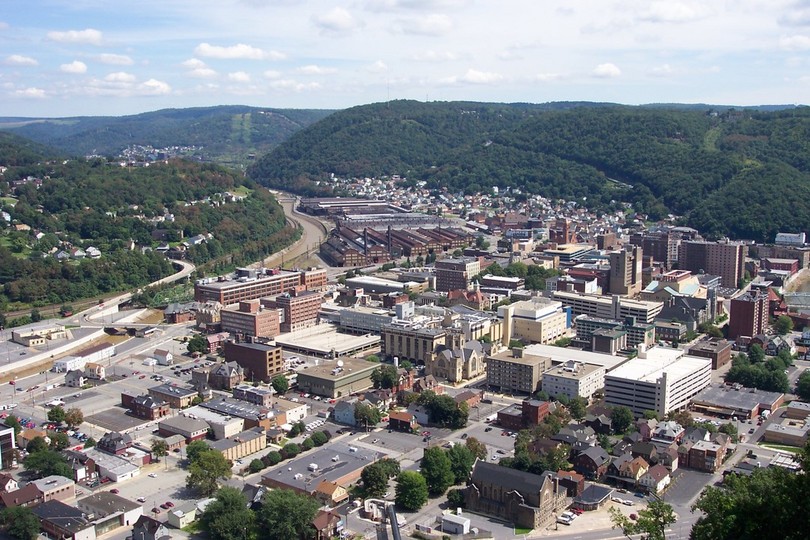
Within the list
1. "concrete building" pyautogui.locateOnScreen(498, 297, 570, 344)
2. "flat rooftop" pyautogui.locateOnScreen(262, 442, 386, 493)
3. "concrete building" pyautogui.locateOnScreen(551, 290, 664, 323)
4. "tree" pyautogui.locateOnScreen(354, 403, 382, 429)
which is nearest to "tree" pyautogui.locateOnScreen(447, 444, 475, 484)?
"flat rooftop" pyautogui.locateOnScreen(262, 442, 386, 493)

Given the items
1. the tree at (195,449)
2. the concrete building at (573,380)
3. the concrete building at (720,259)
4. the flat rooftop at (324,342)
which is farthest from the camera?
the concrete building at (720,259)

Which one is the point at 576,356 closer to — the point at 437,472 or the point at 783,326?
the point at 783,326

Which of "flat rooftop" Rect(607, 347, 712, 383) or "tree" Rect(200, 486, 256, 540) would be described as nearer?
"tree" Rect(200, 486, 256, 540)

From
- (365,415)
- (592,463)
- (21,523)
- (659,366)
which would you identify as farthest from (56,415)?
(659,366)

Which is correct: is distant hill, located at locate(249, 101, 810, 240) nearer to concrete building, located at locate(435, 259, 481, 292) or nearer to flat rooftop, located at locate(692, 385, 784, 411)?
concrete building, located at locate(435, 259, 481, 292)

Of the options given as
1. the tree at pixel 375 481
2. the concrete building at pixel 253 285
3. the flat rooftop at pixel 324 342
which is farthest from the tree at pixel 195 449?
the concrete building at pixel 253 285

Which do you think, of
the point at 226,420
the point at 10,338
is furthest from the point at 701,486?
the point at 10,338

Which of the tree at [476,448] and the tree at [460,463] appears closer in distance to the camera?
the tree at [460,463]

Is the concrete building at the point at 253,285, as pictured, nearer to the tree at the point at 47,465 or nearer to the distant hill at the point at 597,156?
the tree at the point at 47,465
